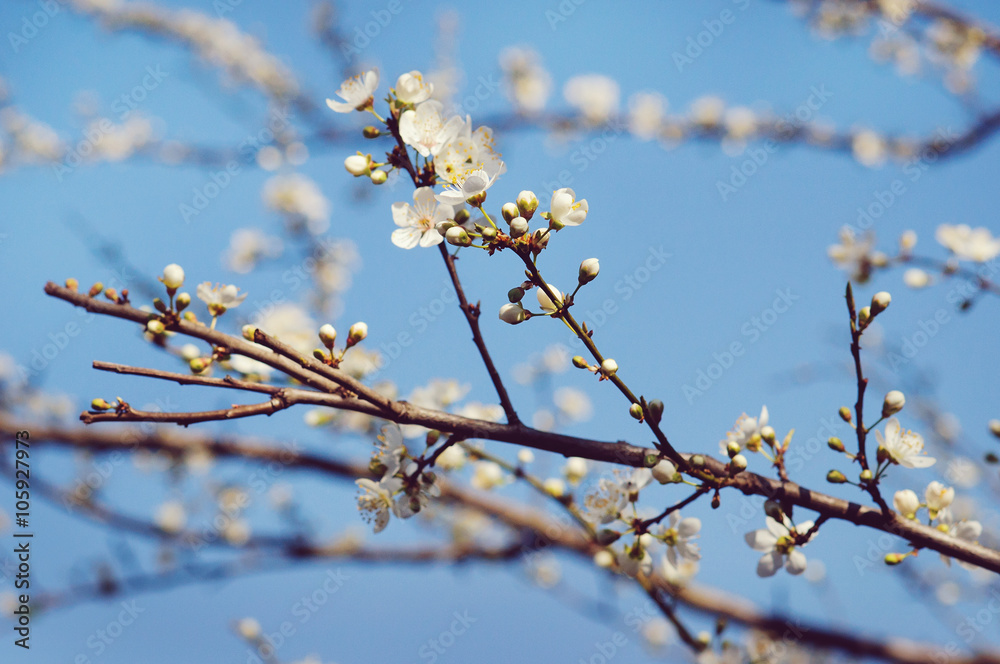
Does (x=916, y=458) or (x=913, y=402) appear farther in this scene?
(x=913, y=402)

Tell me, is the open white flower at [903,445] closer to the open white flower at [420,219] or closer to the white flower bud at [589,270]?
the white flower bud at [589,270]

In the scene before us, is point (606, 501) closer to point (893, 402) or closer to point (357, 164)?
point (893, 402)

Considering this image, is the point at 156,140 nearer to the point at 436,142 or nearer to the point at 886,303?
the point at 436,142

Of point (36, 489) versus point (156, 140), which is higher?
point (156, 140)

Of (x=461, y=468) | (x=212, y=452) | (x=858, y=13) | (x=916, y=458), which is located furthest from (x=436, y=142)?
(x=858, y=13)

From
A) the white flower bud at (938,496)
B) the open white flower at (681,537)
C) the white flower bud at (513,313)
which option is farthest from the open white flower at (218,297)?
the white flower bud at (938,496)

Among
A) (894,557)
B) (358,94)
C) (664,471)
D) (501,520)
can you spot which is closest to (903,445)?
(894,557)
